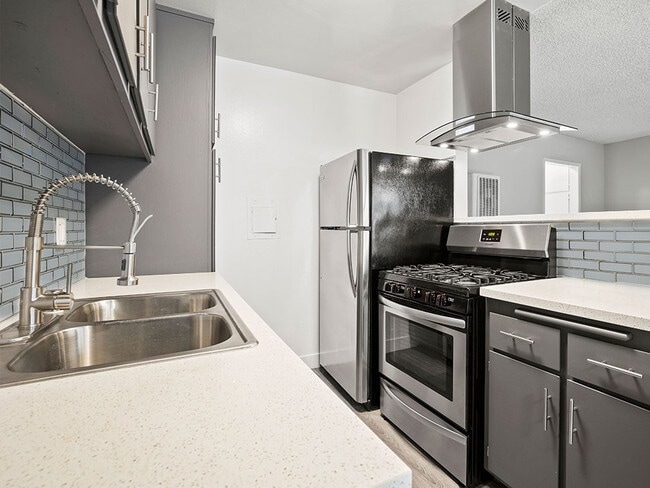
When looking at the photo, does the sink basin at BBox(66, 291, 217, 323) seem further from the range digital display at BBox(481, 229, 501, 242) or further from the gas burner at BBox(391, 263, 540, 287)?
the range digital display at BBox(481, 229, 501, 242)

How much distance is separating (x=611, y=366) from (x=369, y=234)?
1416 mm

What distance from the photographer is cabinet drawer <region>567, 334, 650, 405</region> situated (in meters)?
1.03

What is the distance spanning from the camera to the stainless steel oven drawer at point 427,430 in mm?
1606

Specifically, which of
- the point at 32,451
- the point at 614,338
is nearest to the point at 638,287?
the point at 614,338

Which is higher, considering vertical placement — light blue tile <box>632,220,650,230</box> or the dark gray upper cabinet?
the dark gray upper cabinet

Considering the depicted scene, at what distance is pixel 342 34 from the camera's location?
2.34 m

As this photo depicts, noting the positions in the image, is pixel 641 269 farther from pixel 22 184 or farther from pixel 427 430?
pixel 22 184

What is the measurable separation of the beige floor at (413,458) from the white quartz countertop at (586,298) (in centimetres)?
85

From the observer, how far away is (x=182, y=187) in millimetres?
1987

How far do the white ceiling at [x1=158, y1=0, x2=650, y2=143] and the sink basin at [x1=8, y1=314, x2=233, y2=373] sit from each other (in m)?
1.93

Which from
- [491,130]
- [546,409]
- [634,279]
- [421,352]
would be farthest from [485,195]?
[546,409]

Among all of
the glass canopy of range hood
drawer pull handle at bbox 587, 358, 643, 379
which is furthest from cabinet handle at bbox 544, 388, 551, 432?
the glass canopy of range hood

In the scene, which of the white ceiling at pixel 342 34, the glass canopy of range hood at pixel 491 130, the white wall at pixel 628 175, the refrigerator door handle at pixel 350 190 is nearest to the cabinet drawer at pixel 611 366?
the white wall at pixel 628 175

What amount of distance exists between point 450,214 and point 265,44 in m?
1.90
